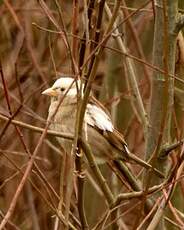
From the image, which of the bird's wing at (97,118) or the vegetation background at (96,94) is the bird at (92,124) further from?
the vegetation background at (96,94)

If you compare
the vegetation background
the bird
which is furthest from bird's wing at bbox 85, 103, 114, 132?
the vegetation background

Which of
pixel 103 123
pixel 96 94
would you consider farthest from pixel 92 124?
pixel 96 94

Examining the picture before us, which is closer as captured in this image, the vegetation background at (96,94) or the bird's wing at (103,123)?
the vegetation background at (96,94)

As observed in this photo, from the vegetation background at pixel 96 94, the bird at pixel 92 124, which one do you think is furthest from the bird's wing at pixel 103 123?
the vegetation background at pixel 96 94

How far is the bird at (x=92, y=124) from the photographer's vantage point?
3.49 meters

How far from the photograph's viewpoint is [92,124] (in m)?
3.67

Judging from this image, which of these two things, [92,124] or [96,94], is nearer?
[92,124]

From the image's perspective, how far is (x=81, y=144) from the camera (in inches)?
96.7

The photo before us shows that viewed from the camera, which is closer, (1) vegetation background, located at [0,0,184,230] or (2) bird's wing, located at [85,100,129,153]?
(1) vegetation background, located at [0,0,184,230]

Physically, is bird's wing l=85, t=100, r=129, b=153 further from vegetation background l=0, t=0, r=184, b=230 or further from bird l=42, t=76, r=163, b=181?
vegetation background l=0, t=0, r=184, b=230

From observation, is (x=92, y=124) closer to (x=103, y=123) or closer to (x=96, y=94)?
(x=103, y=123)

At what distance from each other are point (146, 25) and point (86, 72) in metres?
2.31

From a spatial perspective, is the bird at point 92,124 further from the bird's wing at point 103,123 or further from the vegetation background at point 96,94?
the vegetation background at point 96,94

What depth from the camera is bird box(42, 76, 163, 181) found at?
3.49 metres
